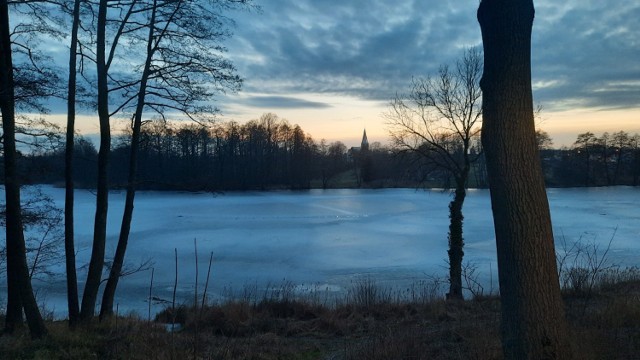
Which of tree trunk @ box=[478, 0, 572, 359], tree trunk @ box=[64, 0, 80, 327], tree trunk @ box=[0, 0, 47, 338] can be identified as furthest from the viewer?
tree trunk @ box=[64, 0, 80, 327]

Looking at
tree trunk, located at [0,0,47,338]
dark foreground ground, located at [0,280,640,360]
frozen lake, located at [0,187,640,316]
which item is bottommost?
frozen lake, located at [0,187,640,316]

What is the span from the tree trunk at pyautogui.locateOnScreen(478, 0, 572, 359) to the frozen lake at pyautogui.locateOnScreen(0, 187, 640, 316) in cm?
990

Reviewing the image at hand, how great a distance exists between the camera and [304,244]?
20656mm

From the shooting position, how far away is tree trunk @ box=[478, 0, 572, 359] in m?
3.03

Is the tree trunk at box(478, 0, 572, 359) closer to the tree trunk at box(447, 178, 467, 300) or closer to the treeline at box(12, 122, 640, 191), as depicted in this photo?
the tree trunk at box(447, 178, 467, 300)

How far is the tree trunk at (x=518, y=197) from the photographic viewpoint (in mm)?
3029

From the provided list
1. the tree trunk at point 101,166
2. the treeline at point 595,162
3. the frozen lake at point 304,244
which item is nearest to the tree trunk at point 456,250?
the frozen lake at point 304,244

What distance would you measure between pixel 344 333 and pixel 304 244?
13.7 metres

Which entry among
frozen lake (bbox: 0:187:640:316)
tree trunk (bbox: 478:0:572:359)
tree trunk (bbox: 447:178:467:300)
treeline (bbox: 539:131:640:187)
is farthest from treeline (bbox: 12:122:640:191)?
tree trunk (bbox: 478:0:572:359)

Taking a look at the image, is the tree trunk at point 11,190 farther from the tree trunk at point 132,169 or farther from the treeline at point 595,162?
the treeline at point 595,162

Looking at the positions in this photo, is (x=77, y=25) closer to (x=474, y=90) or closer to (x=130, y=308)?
(x=130, y=308)

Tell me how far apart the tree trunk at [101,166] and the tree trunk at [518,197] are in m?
8.34

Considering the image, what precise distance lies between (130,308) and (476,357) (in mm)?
9844

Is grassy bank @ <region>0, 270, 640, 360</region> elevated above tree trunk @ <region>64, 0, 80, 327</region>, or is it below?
below
